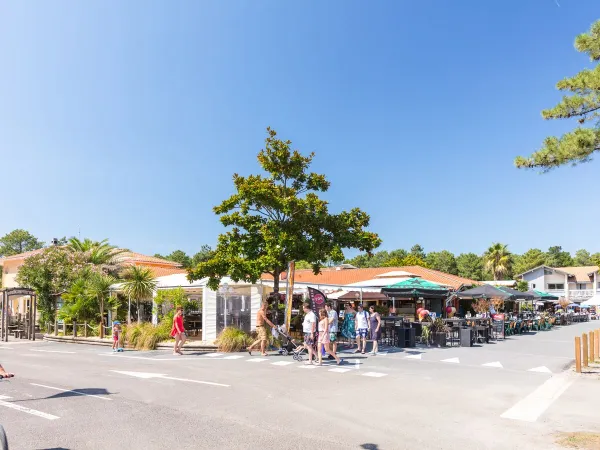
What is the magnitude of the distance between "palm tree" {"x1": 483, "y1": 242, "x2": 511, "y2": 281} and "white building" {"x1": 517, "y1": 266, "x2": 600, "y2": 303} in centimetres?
617

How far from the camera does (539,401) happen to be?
9.26m

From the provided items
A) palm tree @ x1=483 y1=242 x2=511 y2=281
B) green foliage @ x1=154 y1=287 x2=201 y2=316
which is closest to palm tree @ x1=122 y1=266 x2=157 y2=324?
green foliage @ x1=154 y1=287 x2=201 y2=316

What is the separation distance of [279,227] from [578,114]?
1010cm

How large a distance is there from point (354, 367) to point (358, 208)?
7135 millimetres

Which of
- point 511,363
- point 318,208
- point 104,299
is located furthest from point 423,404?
point 104,299

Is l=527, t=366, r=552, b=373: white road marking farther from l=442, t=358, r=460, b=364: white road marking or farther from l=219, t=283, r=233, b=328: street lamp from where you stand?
l=219, t=283, r=233, b=328: street lamp

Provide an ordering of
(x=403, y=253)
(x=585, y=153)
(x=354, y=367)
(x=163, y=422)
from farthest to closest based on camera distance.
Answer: (x=403, y=253), (x=354, y=367), (x=585, y=153), (x=163, y=422)

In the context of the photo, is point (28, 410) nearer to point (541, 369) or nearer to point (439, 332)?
Result: point (541, 369)

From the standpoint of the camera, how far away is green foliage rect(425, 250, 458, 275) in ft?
224

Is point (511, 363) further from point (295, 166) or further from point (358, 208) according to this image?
point (295, 166)

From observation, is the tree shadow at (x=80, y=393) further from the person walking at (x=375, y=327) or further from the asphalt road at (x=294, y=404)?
the person walking at (x=375, y=327)

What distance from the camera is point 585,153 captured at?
1022cm

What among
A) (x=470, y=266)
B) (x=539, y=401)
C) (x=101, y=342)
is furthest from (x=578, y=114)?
A: (x=470, y=266)

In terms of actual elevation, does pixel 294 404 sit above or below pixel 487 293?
below
